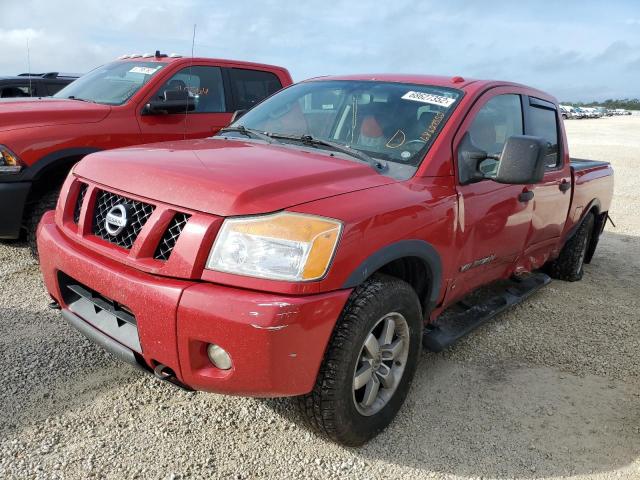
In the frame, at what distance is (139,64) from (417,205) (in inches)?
165

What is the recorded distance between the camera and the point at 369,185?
2.48 m

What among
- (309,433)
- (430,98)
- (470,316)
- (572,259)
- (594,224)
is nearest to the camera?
(309,433)

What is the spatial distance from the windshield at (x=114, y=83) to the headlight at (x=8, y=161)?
121 centimetres

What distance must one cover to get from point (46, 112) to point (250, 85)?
2.40m

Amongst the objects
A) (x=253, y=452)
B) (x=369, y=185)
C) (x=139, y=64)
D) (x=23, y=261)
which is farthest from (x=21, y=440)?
→ (x=139, y=64)

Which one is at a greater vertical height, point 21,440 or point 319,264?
point 319,264

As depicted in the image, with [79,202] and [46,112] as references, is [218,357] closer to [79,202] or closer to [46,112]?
[79,202]

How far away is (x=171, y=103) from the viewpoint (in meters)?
5.11

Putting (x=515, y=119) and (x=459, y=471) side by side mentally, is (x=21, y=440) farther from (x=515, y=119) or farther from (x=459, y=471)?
(x=515, y=119)

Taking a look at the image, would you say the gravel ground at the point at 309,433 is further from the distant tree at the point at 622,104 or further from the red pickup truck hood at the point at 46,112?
the distant tree at the point at 622,104

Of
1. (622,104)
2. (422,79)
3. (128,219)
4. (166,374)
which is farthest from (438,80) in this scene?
(622,104)

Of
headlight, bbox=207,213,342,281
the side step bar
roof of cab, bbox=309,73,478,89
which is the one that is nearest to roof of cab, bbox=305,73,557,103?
roof of cab, bbox=309,73,478,89

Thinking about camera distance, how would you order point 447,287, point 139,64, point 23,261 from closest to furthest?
point 447,287, point 23,261, point 139,64

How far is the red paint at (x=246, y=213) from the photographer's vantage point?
79.3 inches
